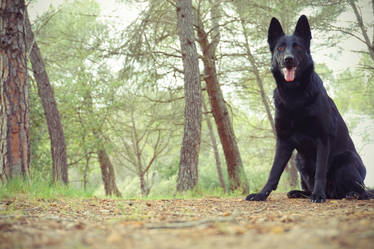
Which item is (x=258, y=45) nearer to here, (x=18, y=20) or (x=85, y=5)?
(x=18, y=20)

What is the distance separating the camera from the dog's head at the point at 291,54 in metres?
3.63

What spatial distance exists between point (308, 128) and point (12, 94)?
449cm

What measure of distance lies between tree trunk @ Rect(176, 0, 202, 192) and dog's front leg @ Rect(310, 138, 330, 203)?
2681 mm

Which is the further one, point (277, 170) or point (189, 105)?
point (189, 105)

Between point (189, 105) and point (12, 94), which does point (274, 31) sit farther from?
point (12, 94)

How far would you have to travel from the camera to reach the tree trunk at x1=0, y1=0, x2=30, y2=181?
4.50 meters

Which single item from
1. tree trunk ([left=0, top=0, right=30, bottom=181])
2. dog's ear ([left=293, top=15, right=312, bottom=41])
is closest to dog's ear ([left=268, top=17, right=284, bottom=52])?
dog's ear ([left=293, top=15, right=312, bottom=41])

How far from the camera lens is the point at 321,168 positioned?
11.9 feet

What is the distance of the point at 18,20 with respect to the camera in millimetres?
4617

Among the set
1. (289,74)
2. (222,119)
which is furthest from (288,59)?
(222,119)

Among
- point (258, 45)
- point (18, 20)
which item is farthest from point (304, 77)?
point (258, 45)

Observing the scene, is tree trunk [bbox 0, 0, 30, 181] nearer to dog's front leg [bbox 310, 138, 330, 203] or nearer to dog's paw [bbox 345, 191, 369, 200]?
dog's front leg [bbox 310, 138, 330, 203]

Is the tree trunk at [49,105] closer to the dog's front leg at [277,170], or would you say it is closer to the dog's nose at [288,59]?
the dog's front leg at [277,170]

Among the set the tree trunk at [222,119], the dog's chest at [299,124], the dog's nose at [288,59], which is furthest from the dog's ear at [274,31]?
the tree trunk at [222,119]
